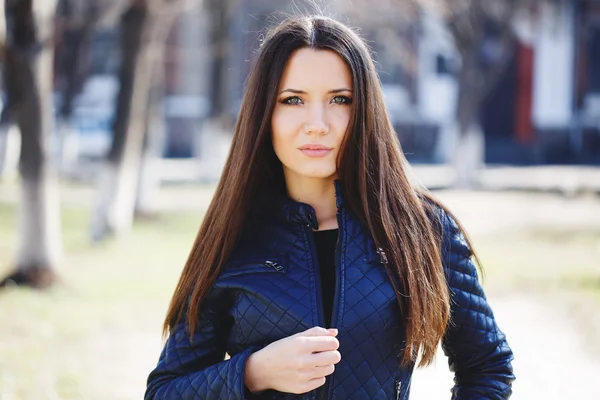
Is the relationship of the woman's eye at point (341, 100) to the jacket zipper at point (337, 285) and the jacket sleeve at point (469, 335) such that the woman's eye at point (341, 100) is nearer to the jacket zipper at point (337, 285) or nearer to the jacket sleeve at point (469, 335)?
the jacket zipper at point (337, 285)

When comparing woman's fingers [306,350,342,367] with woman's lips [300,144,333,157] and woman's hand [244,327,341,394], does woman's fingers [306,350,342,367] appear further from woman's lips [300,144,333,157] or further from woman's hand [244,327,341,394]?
woman's lips [300,144,333,157]

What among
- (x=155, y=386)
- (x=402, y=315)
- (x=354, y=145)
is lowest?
(x=155, y=386)

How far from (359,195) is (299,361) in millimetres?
466

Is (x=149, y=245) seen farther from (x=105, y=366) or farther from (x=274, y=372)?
(x=274, y=372)

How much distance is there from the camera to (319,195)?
1997mm

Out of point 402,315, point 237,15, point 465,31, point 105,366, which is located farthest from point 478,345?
point 237,15

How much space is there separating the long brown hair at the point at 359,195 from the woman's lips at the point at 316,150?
0.04m

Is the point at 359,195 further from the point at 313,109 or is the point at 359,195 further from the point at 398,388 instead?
the point at 398,388

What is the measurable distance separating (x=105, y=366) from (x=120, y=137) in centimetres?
490

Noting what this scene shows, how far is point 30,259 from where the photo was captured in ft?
24.6

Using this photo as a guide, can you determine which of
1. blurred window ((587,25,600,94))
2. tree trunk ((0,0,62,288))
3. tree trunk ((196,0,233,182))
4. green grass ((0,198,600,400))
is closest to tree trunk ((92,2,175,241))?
green grass ((0,198,600,400))

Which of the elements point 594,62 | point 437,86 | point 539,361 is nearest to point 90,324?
point 539,361

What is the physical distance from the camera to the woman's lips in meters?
1.89

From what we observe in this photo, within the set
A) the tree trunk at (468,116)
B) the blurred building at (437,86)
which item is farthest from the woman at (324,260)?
the blurred building at (437,86)
